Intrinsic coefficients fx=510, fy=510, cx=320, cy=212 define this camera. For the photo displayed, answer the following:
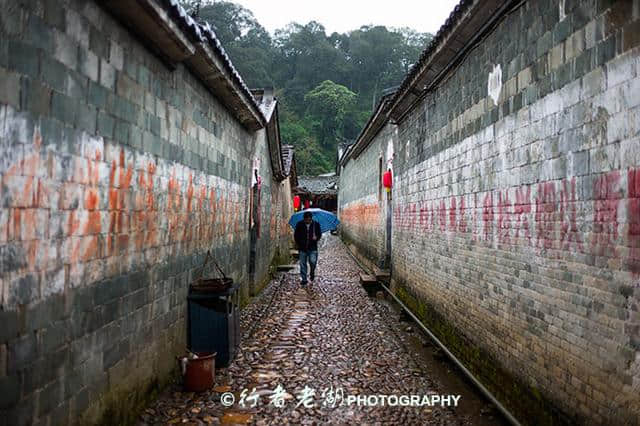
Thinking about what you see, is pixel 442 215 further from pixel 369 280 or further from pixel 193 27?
pixel 193 27

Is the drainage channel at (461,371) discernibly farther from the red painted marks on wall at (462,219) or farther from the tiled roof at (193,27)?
the tiled roof at (193,27)

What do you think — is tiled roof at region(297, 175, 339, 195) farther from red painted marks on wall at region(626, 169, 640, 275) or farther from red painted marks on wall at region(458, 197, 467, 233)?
red painted marks on wall at region(626, 169, 640, 275)

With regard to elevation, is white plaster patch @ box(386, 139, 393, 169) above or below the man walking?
above

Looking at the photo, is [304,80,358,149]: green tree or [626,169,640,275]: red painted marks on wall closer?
[626,169,640,275]: red painted marks on wall

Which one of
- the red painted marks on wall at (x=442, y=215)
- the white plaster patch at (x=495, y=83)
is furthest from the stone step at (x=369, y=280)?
the white plaster patch at (x=495, y=83)

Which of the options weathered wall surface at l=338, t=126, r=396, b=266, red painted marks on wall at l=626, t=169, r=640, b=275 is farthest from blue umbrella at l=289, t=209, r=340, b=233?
red painted marks on wall at l=626, t=169, r=640, b=275

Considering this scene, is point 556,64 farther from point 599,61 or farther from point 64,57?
point 64,57

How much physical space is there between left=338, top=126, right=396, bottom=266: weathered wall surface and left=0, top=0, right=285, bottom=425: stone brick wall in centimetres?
923

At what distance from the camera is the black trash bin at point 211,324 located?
21.3 feet

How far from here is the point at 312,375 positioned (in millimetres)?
6414

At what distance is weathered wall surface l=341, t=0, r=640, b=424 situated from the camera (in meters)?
3.56

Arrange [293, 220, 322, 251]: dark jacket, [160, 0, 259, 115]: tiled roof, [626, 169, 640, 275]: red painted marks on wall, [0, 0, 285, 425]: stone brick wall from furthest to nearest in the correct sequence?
[293, 220, 322, 251]: dark jacket → [160, 0, 259, 115]: tiled roof → [626, 169, 640, 275]: red painted marks on wall → [0, 0, 285, 425]: stone brick wall

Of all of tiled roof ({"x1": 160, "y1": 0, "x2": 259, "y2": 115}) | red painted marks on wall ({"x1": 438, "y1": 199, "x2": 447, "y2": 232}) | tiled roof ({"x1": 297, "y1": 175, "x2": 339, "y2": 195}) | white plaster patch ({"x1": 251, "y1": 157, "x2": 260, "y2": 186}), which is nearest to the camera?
tiled roof ({"x1": 160, "y1": 0, "x2": 259, "y2": 115})

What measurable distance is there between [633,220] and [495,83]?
10.3 feet
